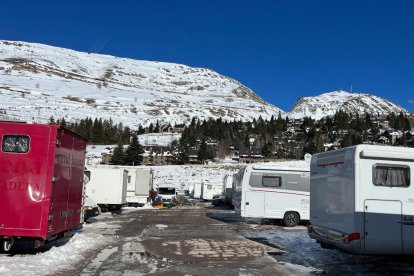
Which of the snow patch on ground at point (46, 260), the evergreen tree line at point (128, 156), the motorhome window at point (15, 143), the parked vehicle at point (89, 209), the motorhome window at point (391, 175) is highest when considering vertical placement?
the evergreen tree line at point (128, 156)

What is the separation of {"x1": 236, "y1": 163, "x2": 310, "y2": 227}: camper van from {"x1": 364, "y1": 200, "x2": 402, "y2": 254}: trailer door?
1094 cm

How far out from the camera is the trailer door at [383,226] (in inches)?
400

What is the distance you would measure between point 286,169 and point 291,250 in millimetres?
8245

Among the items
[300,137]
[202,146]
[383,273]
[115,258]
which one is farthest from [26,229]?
[300,137]

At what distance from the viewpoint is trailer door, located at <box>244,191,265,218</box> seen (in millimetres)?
21297

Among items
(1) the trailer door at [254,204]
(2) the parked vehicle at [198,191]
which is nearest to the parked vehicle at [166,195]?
(2) the parked vehicle at [198,191]

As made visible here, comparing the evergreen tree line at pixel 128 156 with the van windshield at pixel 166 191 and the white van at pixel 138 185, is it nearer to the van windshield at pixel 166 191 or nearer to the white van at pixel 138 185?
the van windshield at pixel 166 191

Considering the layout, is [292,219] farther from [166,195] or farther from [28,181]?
[166,195]

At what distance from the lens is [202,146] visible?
133625mm

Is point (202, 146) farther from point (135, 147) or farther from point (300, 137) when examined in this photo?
point (300, 137)

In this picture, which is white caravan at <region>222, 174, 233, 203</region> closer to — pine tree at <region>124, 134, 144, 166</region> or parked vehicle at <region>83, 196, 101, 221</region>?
parked vehicle at <region>83, 196, 101, 221</region>

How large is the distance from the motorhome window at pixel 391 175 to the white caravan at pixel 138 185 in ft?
84.4

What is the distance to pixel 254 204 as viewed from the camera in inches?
840

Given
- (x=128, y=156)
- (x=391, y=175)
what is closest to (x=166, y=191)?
(x=391, y=175)
